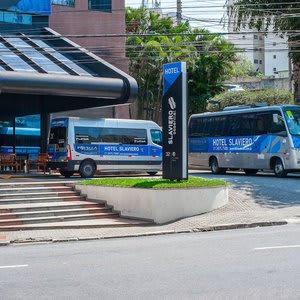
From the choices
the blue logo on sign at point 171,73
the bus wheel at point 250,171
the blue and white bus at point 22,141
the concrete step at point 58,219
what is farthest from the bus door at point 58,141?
the bus wheel at point 250,171

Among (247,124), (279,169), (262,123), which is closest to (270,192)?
(279,169)

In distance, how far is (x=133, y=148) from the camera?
28547 millimetres

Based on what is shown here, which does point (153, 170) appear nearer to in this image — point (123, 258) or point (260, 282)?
point (123, 258)

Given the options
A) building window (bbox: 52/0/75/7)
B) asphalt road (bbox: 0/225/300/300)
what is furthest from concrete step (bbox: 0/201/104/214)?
building window (bbox: 52/0/75/7)

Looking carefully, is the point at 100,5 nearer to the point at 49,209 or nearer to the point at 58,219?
the point at 49,209

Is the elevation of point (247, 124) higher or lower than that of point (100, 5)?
lower

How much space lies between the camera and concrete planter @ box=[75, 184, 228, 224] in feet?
56.5

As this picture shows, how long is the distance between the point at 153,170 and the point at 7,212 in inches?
506

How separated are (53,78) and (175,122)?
679 cm

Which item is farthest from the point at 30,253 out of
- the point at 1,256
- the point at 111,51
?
the point at 111,51

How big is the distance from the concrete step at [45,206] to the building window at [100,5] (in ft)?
61.2

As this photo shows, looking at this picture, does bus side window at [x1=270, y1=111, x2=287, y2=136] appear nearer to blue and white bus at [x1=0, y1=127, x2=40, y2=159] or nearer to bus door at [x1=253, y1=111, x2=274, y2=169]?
bus door at [x1=253, y1=111, x2=274, y2=169]

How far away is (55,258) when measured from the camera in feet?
37.2

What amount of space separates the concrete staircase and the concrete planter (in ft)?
1.09
